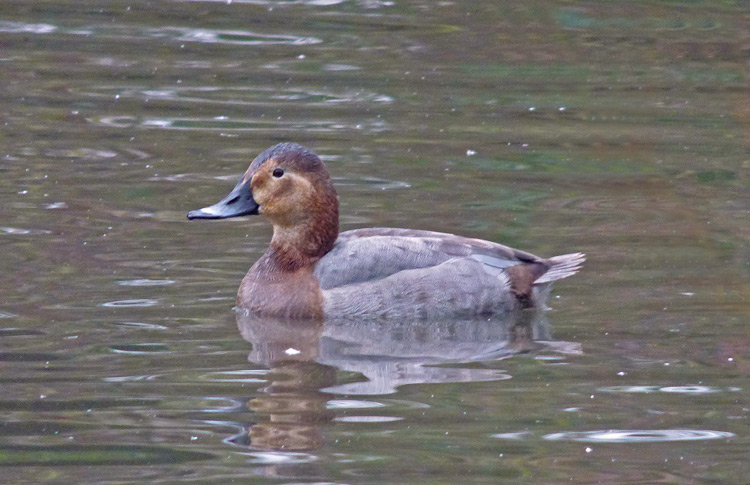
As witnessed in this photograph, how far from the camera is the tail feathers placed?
7.95 m

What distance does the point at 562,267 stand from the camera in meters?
8.03

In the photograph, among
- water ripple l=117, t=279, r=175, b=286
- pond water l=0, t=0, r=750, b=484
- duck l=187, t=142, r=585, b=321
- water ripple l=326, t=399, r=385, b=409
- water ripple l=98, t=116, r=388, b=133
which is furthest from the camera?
water ripple l=98, t=116, r=388, b=133

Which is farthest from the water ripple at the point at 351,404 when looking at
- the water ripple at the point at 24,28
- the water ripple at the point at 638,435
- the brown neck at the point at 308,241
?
the water ripple at the point at 24,28

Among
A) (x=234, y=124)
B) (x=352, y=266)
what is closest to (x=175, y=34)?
(x=234, y=124)

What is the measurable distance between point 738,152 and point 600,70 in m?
2.79

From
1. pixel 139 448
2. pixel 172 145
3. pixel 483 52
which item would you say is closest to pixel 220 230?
pixel 172 145

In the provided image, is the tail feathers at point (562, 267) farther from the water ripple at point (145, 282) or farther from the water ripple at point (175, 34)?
the water ripple at point (175, 34)

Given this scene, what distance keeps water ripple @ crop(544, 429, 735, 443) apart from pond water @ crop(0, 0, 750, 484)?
21 mm

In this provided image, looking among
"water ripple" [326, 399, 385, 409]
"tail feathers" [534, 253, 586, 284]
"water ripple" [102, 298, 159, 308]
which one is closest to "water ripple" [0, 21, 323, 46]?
"tail feathers" [534, 253, 586, 284]

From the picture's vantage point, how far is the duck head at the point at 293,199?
320 inches

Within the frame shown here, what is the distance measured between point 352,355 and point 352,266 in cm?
87

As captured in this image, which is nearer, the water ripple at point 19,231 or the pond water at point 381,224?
the pond water at point 381,224

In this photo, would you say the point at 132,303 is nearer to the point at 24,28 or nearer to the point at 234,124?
the point at 234,124

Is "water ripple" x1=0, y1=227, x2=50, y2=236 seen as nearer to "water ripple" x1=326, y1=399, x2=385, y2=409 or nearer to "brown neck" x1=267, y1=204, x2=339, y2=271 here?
"brown neck" x1=267, y1=204, x2=339, y2=271
